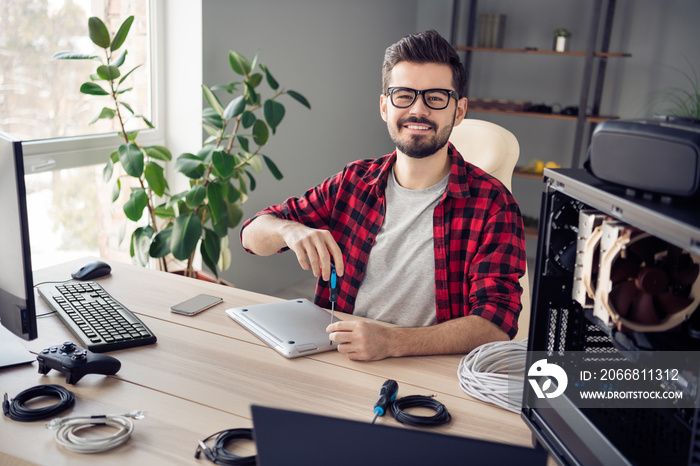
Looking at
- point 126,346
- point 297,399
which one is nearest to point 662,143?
point 297,399

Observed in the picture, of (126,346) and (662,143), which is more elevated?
(662,143)

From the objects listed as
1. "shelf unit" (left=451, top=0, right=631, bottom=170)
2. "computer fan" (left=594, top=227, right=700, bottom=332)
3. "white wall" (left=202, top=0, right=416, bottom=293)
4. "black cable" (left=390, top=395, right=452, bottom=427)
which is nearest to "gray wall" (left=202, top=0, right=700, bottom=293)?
"white wall" (left=202, top=0, right=416, bottom=293)

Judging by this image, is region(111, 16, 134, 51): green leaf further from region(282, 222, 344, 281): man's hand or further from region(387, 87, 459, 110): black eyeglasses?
region(282, 222, 344, 281): man's hand

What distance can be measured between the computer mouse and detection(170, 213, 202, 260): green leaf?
0.71m

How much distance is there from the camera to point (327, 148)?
3.89 m

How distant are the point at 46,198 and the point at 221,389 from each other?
71.4 inches

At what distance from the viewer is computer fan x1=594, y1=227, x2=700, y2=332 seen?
706mm

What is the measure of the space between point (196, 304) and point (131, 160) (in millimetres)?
1090

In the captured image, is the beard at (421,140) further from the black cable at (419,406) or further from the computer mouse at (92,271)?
the computer mouse at (92,271)

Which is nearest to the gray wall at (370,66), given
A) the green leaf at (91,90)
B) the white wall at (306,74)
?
the white wall at (306,74)

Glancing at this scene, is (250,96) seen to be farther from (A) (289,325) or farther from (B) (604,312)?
(B) (604,312)

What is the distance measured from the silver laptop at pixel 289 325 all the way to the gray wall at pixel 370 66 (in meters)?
1.74

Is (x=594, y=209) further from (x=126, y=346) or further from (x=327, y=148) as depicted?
(x=327, y=148)

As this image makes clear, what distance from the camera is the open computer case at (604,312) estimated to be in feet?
2.21
